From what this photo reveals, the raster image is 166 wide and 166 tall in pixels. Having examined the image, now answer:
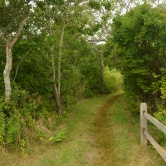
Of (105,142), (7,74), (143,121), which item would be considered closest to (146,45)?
(143,121)

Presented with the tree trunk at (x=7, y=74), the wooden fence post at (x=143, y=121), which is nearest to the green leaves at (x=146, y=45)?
the wooden fence post at (x=143, y=121)

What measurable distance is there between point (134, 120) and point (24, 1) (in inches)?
283

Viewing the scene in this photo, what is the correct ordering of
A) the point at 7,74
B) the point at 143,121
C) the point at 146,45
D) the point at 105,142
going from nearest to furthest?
1. the point at 143,121
2. the point at 7,74
3. the point at 105,142
4. the point at 146,45

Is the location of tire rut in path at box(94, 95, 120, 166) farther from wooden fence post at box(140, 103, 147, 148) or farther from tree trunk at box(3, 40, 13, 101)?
tree trunk at box(3, 40, 13, 101)

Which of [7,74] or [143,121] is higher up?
[7,74]

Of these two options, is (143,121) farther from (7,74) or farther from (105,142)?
(7,74)

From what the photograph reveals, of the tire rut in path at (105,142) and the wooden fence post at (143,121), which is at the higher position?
the wooden fence post at (143,121)

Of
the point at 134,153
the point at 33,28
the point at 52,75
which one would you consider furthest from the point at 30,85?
the point at 134,153

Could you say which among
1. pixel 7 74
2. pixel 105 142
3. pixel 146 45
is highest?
pixel 146 45


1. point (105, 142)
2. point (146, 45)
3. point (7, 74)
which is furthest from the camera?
point (146, 45)

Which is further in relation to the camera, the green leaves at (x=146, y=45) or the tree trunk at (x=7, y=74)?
the green leaves at (x=146, y=45)

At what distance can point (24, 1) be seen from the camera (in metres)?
8.41

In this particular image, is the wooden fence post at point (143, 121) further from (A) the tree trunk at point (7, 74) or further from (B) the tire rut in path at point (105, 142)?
(A) the tree trunk at point (7, 74)

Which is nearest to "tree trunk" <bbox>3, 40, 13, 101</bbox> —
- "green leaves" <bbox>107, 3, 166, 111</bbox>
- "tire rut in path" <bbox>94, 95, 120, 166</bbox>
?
"tire rut in path" <bbox>94, 95, 120, 166</bbox>
